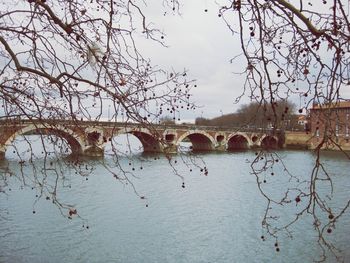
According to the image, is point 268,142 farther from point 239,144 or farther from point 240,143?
point 239,144

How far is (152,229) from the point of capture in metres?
11.1

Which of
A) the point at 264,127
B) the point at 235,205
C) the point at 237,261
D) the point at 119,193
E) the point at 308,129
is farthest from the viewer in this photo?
the point at 119,193

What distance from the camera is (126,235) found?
10594 mm

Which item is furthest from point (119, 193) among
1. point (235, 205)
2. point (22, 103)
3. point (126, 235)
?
point (22, 103)

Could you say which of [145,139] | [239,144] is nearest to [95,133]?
[145,139]

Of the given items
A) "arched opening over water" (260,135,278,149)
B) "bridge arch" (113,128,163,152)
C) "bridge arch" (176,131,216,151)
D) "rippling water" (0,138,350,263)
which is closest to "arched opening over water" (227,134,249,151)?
"bridge arch" (176,131,216,151)

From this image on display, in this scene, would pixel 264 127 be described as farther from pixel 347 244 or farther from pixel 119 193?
pixel 119 193

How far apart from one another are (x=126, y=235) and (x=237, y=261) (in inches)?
111

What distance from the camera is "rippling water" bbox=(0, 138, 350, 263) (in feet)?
30.4

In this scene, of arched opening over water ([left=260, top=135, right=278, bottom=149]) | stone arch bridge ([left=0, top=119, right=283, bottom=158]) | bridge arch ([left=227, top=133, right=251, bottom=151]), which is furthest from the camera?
bridge arch ([left=227, top=133, right=251, bottom=151])

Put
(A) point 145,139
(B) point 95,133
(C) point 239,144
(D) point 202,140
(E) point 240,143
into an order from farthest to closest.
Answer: (C) point 239,144 < (E) point 240,143 < (D) point 202,140 < (B) point 95,133 < (A) point 145,139

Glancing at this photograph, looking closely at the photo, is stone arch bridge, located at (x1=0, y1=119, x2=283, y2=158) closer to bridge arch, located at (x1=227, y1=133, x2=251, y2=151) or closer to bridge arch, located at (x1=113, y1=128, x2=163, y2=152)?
bridge arch, located at (x1=113, y1=128, x2=163, y2=152)

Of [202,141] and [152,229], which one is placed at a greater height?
[202,141]

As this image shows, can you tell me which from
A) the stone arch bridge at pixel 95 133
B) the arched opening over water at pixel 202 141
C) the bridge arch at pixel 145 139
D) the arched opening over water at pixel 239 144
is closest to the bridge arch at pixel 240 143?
the arched opening over water at pixel 239 144
